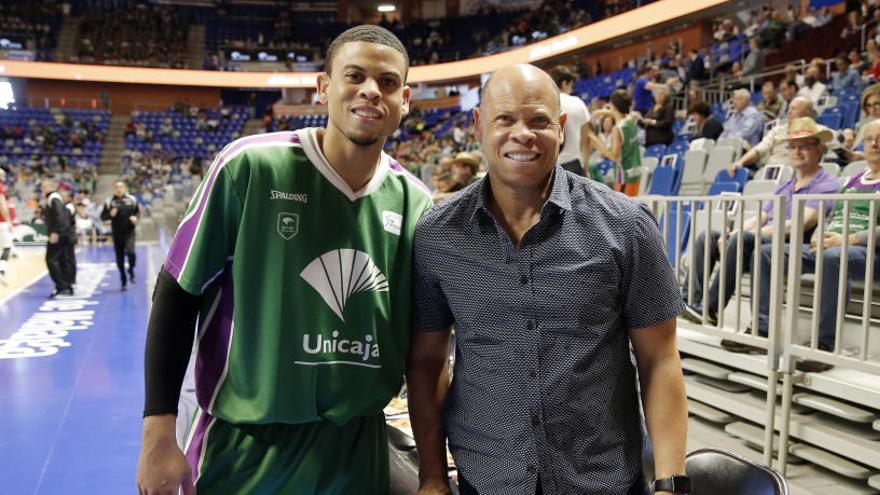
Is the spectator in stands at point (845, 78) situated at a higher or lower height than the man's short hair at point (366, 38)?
higher

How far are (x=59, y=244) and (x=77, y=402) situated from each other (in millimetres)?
5722

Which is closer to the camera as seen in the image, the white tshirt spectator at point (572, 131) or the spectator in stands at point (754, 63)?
the white tshirt spectator at point (572, 131)

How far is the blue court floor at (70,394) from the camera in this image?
3766mm

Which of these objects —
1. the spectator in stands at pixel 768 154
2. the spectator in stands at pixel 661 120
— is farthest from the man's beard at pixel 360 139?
the spectator in stands at pixel 661 120

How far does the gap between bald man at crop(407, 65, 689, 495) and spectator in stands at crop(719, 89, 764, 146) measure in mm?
6811

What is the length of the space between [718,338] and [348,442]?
300 cm

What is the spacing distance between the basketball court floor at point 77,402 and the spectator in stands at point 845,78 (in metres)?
6.79

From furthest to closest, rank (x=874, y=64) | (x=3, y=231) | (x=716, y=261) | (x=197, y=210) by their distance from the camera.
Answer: (x=3, y=231) < (x=874, y=64) < (x=716, y=261) < (x=197, y=210)

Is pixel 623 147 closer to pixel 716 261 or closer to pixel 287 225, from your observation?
pixel 716 261

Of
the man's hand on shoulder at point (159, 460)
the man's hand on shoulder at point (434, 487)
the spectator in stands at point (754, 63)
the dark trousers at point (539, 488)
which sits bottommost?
the man's hand on shoulder at point (434, 487)

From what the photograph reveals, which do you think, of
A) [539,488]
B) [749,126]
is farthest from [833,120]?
[539,488]

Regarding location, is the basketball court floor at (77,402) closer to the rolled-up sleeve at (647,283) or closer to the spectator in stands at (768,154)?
the rolled-up sleeve at (647,283)

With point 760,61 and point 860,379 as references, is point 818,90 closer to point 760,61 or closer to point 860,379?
point 760,61

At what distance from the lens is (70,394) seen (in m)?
5.17
